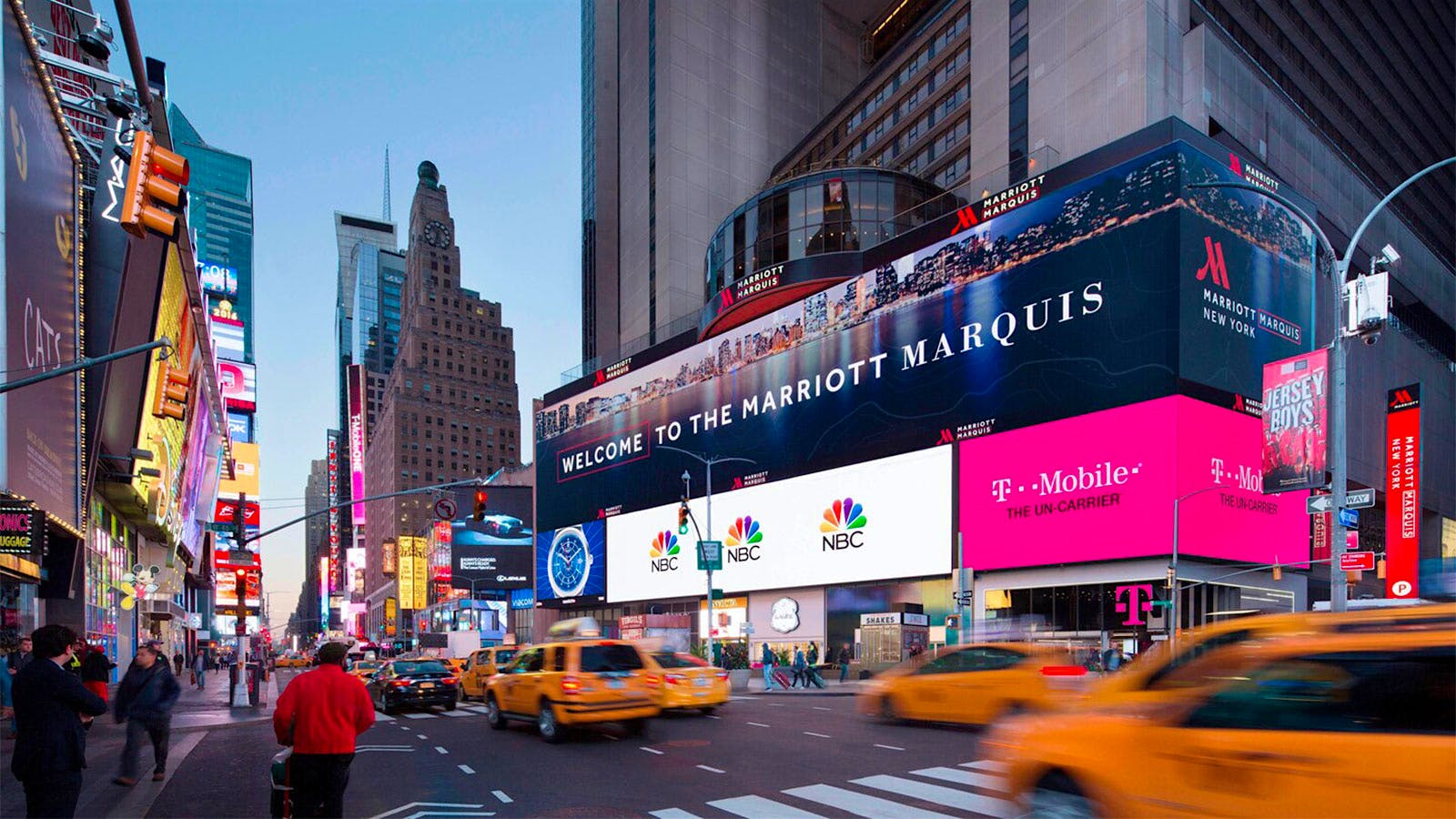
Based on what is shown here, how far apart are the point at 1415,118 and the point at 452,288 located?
139023mm

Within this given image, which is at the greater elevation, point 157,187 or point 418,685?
point 157,187

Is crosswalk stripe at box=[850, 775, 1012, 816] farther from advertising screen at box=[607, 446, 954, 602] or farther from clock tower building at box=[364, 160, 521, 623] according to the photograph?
clock tower building at box=[364, 160, 521, 623]

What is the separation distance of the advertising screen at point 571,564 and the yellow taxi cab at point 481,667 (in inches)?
1856

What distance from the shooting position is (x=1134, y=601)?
36375mm

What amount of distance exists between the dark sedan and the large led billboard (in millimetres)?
28540

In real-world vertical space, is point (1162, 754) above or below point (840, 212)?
below

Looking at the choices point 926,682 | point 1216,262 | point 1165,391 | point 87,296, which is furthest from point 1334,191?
point 87,296

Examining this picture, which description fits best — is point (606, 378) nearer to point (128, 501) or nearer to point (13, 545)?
point (128, 501)

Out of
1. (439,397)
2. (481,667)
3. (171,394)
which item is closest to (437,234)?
(439,397)

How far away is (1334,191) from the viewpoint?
60688mm

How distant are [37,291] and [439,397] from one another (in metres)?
144

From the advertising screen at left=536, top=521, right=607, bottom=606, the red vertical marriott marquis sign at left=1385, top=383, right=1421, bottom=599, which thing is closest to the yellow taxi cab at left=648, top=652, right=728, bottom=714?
the red vertical marriott marquis sign at left=1385, top=383, right=1421, bottom=599

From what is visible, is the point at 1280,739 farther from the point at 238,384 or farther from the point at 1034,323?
the point at 238,384

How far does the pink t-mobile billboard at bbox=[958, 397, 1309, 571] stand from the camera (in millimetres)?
37906
